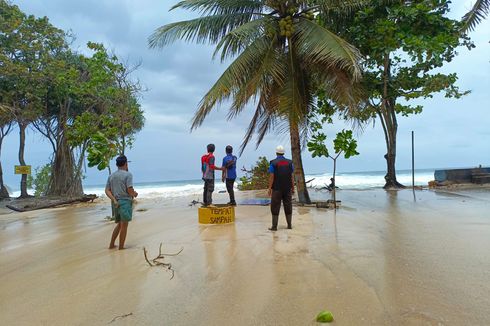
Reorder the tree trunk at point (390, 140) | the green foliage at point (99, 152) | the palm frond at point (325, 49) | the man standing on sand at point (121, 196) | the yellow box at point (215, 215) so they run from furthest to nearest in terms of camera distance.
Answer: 1. the tree trunk at point (390, 140)
2. the green foliage at point (99, 152)
3. the palm frond at point (325, 49)
4. the yellow box at point (215, 215)
5. the man standing on sand at point (121, 196)

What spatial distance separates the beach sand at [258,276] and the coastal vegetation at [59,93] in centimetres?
682

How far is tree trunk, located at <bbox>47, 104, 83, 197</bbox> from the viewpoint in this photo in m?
20.9

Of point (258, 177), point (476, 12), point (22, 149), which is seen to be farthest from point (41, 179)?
point (476, 12)

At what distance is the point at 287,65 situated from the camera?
11.2 metres

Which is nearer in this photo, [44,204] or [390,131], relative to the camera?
[44,204]

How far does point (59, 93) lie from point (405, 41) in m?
16.1

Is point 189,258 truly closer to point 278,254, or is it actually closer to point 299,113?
point 278,254

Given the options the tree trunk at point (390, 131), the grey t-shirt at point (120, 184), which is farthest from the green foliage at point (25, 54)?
the tree trunk at point (390, 131)

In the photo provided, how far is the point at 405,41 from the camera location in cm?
1226

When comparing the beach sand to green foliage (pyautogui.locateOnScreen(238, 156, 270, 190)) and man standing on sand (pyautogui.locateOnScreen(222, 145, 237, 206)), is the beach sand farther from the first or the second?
green foliage (pyautogui.locateOnScreen(238, 156, 270, 190))

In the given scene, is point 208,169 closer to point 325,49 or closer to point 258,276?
point 325,49

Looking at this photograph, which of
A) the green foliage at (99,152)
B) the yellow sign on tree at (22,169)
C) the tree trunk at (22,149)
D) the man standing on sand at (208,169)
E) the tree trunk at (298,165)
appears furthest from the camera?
the tree trunk at (22,149)

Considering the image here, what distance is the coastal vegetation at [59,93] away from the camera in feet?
49.4

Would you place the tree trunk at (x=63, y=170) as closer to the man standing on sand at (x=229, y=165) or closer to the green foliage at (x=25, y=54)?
the green foliage at (x=25, y=54)
